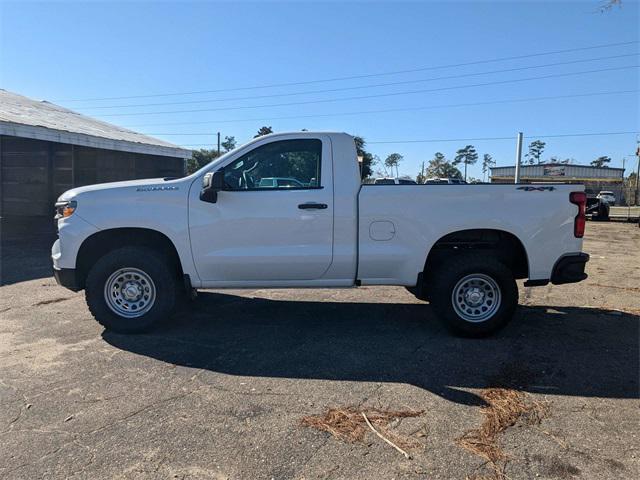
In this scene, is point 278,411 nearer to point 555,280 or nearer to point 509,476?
point 509,476

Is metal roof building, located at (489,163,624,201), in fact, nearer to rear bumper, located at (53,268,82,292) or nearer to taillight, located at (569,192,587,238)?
taillight, located at (569,192,587,238)

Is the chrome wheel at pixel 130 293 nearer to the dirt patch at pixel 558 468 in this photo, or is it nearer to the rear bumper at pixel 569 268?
the dirt patch at pixel 558 468

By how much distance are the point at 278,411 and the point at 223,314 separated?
9.36ft

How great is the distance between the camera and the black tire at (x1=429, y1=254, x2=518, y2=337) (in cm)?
524

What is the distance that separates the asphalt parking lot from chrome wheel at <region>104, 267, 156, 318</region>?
1.00 ft

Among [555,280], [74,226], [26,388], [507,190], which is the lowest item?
[26,388]

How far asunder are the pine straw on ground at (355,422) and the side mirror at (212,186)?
255cm

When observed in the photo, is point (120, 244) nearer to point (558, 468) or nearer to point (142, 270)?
point (142, 270)

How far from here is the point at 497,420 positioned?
3.53 metres

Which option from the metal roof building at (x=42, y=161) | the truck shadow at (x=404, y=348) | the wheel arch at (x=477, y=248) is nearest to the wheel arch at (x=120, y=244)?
the truck shadow at (x=404, y=348)

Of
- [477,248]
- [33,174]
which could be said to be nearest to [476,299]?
[477,248]

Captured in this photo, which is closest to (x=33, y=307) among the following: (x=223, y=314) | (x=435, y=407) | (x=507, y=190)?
(x=223, y=314)

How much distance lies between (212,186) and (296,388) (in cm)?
221

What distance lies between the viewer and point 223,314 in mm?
6359
